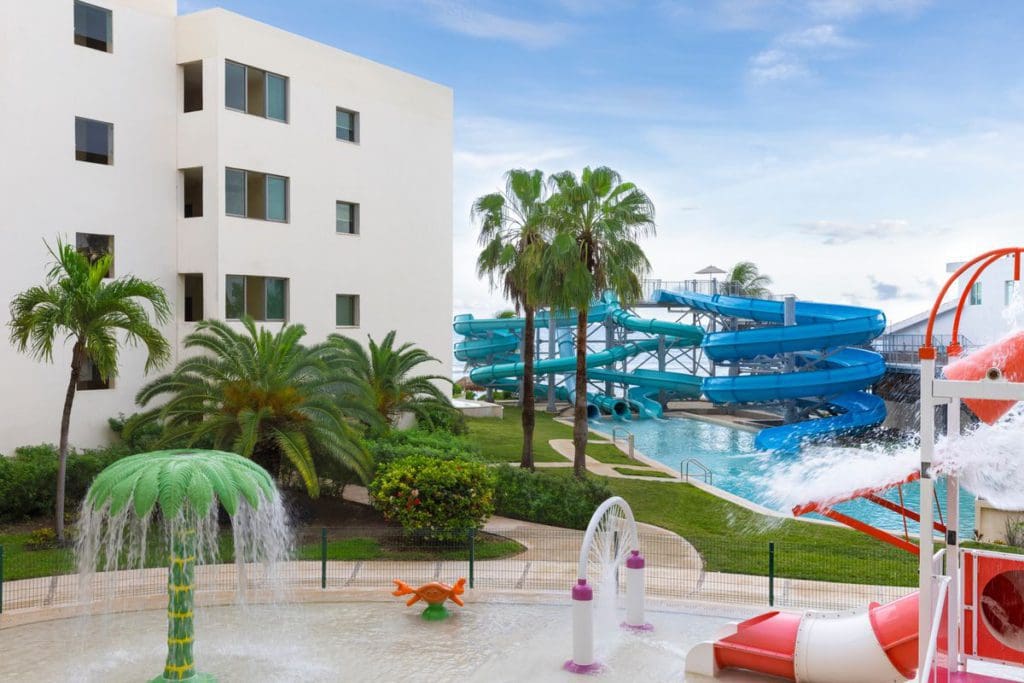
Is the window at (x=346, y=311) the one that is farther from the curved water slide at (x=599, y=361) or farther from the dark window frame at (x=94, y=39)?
the curved water slide at (x=599, y=361)

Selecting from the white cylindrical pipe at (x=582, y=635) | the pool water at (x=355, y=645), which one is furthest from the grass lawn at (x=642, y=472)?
the white cylindrical pipe at (x=582, y=635)

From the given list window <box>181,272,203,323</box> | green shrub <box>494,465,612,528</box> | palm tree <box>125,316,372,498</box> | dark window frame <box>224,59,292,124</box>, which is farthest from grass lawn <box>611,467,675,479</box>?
dark window frame <box>224,59,292,124</box>

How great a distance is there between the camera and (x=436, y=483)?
1919cm

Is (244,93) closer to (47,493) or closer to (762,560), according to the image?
(47,493)

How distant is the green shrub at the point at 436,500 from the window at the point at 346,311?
1239 centimetres

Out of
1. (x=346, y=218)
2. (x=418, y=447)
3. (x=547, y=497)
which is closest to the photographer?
(x=547, y=497)

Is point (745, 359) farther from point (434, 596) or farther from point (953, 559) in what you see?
point (953, 559)

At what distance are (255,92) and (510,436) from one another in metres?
17.0

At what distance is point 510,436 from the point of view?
3862 centimetres

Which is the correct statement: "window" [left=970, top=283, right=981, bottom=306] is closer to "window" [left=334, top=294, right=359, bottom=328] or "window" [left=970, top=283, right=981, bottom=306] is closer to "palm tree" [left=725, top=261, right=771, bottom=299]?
"palm tree" [left=725, top=261, right=771, bottom=299]

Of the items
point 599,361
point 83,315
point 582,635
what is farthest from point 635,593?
point 599,361

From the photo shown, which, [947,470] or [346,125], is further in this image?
[346,125]

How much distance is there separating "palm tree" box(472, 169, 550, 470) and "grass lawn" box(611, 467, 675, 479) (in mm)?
3578

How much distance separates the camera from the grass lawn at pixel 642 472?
1187 inches
